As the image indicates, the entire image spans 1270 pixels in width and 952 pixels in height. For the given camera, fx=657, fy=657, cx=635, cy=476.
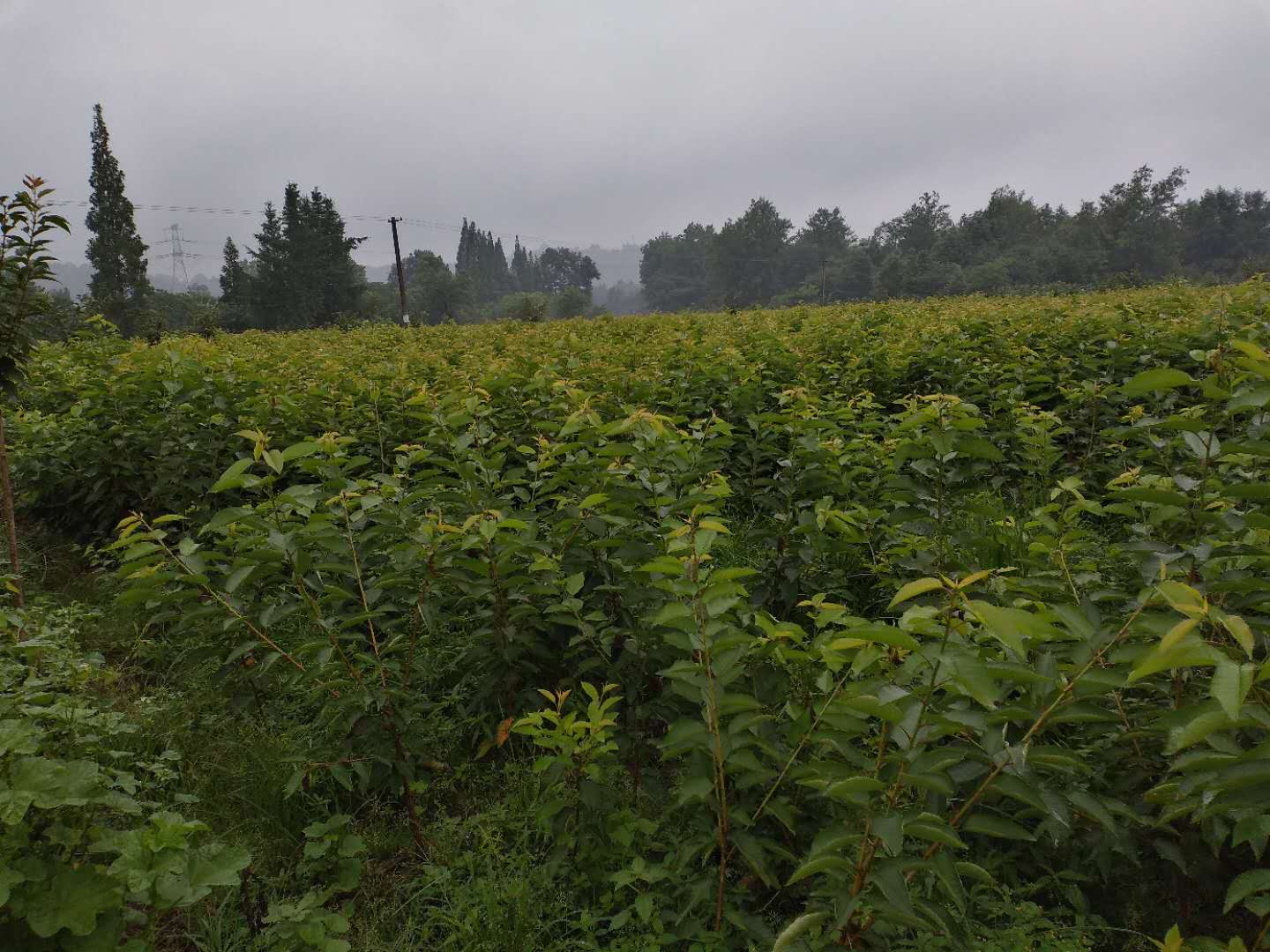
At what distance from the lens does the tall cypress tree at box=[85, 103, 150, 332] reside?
35.8m

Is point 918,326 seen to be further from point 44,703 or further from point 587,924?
point 44,703

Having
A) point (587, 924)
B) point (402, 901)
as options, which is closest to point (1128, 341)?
point (587, 924)

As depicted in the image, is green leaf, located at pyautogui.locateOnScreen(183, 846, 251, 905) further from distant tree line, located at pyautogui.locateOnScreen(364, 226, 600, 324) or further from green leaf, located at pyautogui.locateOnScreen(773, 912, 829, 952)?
distant tree line, located at pyautogui.locateOnScreen(364, 226, 600, 324)

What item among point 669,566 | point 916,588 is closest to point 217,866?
point 669,566

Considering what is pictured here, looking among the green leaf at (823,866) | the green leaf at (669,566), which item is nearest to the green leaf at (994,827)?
the green leaf at (823,866)

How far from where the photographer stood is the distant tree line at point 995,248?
2234 inches

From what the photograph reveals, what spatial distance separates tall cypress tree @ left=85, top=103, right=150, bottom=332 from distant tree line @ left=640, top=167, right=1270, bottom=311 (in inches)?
1366

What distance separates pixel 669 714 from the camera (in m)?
2.35

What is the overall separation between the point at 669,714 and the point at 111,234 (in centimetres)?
4621

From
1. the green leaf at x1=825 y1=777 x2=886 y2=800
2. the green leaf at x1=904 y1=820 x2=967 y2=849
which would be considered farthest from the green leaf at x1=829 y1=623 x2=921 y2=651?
the green leaf at x1=904 y1=820 x2=967 y2=849

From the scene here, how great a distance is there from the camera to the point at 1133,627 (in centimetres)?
142

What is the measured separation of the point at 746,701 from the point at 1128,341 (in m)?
5.71

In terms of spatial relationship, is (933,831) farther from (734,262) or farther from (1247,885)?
(734,262)

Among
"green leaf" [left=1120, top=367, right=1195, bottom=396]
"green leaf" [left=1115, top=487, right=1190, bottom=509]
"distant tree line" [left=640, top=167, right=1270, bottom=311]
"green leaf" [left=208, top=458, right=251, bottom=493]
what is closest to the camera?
"green leaf" [left=1120, top=367, right=1195, bottom=396]
